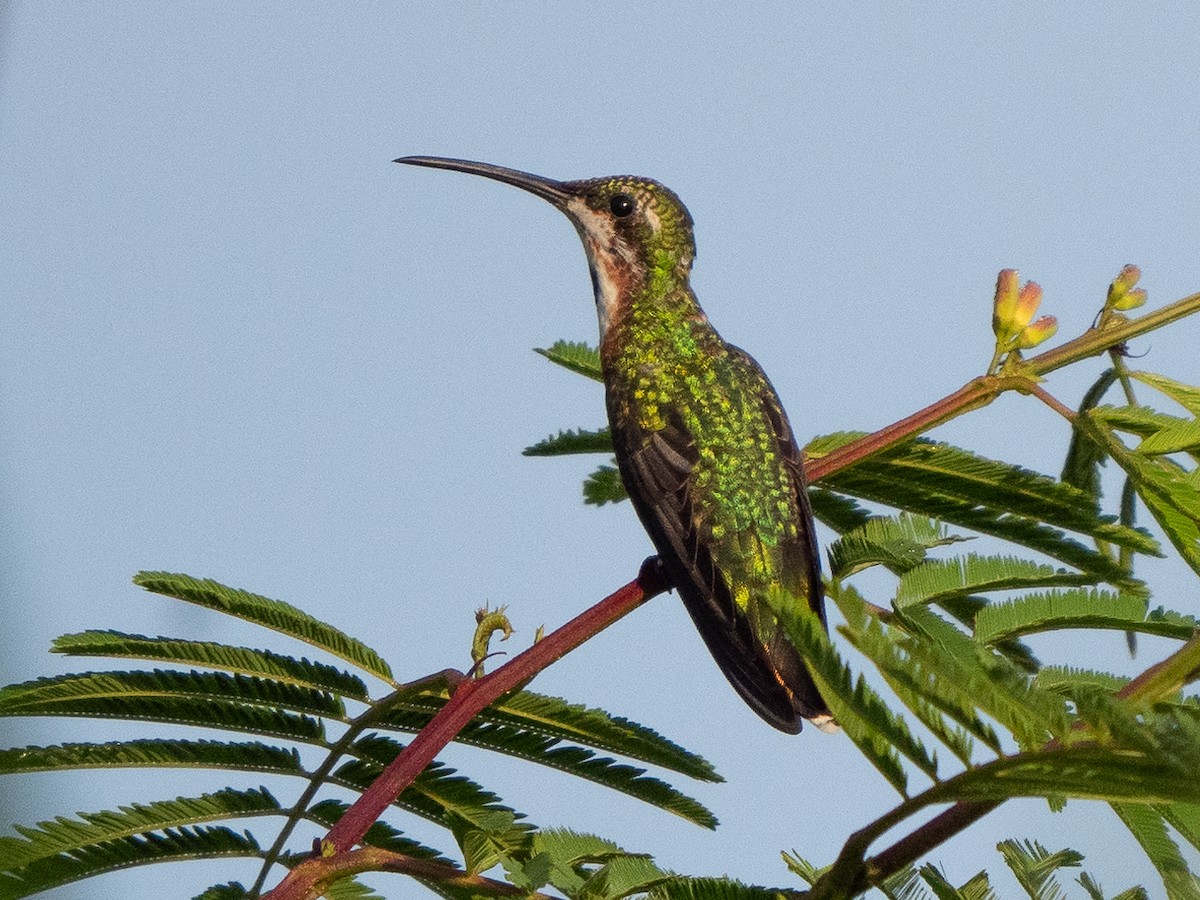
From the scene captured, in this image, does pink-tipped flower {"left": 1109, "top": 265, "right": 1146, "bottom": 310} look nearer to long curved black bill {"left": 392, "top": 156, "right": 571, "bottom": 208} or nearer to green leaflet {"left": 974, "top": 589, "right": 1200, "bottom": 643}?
green leaflet {"left": 974, "top": 589, "right": 1200, "bottom": 643}

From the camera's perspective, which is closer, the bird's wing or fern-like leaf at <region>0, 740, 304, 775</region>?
fern-like leaf at <region>0, 740, 304, 775</region>

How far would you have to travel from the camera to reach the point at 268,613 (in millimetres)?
2957

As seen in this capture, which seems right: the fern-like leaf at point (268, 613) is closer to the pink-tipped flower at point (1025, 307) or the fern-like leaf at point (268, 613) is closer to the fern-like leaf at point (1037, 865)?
the fern-like leaf at point (1037, 865)

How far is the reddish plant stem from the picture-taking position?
2.31 m

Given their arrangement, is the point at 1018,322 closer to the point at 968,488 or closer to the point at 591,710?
the point at 968,488

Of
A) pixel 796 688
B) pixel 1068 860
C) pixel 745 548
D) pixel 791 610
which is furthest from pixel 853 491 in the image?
pixel 791 610

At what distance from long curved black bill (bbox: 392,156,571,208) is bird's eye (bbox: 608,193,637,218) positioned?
210 millimetres

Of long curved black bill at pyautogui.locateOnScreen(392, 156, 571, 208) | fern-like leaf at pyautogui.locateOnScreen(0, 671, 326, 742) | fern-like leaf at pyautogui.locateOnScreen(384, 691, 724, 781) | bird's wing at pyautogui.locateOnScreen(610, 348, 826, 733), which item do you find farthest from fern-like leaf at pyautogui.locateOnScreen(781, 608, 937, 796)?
long curved black bill at pyautogui.locateOnScreen(392, 156, 571, 208)

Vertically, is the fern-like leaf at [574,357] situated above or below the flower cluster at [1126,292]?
above

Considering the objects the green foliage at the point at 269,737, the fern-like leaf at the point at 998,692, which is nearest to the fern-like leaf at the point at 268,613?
the green foliage at the point at 269,737

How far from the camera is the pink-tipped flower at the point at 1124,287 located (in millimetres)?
3033

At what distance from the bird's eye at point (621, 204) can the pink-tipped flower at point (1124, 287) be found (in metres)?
3.24

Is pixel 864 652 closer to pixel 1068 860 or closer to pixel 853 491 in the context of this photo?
pixel 1068 860

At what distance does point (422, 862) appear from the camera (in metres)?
2.46
